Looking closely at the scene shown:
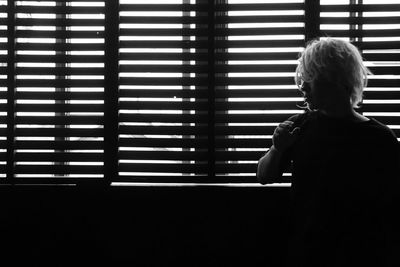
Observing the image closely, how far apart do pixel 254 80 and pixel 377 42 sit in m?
0.74

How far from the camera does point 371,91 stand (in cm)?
245

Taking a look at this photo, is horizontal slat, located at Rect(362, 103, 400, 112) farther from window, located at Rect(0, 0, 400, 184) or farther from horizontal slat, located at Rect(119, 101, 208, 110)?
horizontal slat, located at Rect(119, 101, 208, 110)

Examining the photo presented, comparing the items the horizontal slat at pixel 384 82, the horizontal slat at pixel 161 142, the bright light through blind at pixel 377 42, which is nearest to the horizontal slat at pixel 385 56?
the bright light through blind at pixel 377 42

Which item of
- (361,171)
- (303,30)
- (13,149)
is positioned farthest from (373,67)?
(13,149)

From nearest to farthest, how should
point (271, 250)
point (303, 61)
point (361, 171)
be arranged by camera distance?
point (361, 171), point (303, 61), point (271, 250)

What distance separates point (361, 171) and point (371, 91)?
1.05m

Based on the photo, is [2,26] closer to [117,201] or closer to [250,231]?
[117,201]

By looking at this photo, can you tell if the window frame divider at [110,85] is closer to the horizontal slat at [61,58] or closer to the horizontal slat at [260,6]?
the horizontal slat at [61,58]

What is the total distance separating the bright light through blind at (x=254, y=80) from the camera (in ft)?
8.05

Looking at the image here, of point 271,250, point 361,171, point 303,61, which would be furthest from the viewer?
point 271,250

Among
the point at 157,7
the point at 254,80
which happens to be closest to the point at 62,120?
the point at 157,7

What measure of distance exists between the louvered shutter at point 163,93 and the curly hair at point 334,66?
889mm

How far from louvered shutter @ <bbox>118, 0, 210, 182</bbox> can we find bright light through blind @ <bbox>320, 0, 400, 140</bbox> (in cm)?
77

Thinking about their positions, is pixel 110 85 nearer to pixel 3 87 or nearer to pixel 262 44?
pixel 3 87
